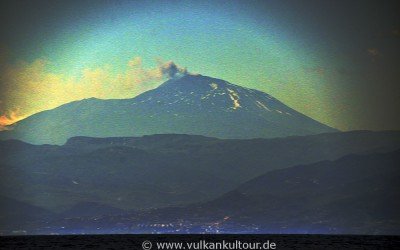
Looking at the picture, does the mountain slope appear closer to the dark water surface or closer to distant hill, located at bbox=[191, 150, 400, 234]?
distant hill, located at bbox=[191, 150, 400, 234]

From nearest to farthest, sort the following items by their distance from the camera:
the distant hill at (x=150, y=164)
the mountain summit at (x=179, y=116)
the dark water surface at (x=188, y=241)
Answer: the dark water surface at (x=188, y=241) < the distant hill at (x=150, y=164) < the mountain summit at (x=179, y=116)

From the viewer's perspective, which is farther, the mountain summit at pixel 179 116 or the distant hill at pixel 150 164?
the mountain summit at pixel 179 116

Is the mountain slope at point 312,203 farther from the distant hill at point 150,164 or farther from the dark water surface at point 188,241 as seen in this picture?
the dark water surface at point 188,241

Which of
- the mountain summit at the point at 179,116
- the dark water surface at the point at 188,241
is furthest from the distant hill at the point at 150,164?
the dark water surface at the point at 188,241

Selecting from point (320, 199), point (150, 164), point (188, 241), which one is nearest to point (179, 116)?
point (150, 164)

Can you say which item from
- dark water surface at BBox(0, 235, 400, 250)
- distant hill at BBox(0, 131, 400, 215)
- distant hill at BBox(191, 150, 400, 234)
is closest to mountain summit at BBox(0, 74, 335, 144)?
distant hill at BBox(0, 131, 400, 215)

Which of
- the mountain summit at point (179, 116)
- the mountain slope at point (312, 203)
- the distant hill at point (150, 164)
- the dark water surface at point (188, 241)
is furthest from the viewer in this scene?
the mountain summit at point (179, 116)
